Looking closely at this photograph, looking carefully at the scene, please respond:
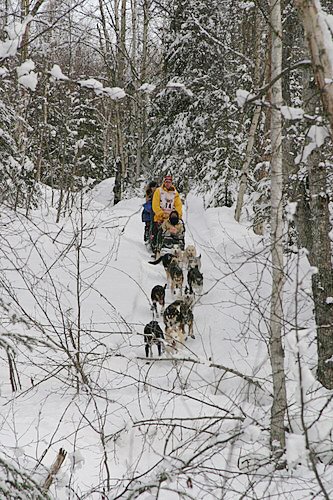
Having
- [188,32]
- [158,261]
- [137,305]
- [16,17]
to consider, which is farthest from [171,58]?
[16,17]

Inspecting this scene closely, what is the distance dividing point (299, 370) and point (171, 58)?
19397 millimetres

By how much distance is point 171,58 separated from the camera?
20000 mm

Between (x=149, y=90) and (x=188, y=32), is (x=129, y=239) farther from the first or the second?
(x=149, y=90)

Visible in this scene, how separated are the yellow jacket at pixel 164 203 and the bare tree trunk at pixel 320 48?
34.4ft

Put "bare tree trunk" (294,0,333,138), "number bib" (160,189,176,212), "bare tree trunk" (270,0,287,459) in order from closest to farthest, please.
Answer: "bare tree trunk" (294,0,333,138), "bare tree trunk" (270,0,287,459), "number bib" (160,189,176,212)

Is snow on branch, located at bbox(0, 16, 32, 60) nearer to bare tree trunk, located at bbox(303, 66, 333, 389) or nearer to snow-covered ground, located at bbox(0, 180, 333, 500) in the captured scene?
snow-covered ground, located at bbox(0, 180, 333, 500)

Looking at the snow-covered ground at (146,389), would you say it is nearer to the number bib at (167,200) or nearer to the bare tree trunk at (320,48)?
the bare tree trunk at (320,48)

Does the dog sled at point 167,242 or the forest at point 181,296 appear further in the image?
the dog sled at point 167,242

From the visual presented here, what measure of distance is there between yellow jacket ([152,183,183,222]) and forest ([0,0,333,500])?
1.17 m

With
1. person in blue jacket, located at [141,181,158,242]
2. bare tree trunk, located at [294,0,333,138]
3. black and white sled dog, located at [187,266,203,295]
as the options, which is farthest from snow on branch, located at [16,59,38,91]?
person in blue jacket, located at [141,181,158,242]

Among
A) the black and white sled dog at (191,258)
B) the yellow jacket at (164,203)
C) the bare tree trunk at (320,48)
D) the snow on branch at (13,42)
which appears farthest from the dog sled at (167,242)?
the bare tree trunk at (320,48)

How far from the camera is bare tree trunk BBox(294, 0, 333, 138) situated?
2.22 meters

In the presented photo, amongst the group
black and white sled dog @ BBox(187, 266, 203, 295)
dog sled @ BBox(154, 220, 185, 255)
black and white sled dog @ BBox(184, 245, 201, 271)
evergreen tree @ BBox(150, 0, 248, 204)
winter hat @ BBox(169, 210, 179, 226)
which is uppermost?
evergreen tree @ BBox(150, 0, 248, 204)

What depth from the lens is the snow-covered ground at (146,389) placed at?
11.7ft
